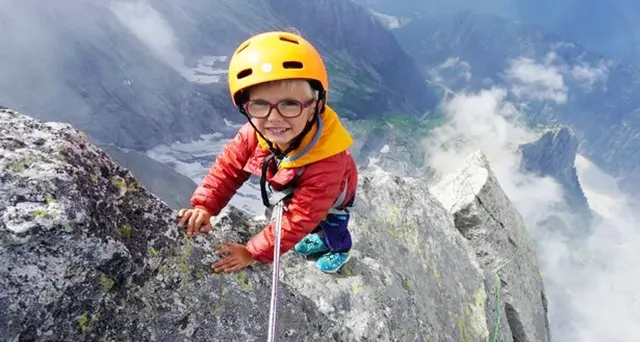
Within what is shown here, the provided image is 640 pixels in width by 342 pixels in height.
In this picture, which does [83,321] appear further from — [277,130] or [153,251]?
[277,130]

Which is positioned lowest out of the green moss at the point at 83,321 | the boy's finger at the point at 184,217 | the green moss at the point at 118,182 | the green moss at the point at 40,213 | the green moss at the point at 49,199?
the green moss at the point at 83,321

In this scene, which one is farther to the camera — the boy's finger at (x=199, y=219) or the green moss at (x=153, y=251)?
the boy's finger at (x=199, y=219)

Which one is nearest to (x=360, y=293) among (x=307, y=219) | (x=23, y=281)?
(x=307, y=219)

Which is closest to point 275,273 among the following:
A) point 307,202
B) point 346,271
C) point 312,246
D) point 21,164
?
point 307,202

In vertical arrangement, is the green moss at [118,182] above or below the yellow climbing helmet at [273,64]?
below

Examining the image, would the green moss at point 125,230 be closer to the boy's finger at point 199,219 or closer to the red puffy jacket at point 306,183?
the boy's finger at point 199,219

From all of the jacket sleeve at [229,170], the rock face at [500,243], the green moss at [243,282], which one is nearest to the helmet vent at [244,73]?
the jacket sleeve at [229,170]

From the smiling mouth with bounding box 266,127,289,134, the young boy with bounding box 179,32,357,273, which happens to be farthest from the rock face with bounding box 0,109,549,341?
the smiling mouth with bounding box 266,127,289,134
